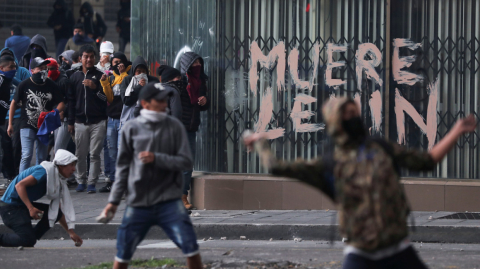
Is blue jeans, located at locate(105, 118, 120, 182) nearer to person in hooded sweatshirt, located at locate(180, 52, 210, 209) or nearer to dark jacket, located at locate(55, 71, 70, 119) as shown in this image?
dark jacket, located at locate(55, 71, 70, 119)

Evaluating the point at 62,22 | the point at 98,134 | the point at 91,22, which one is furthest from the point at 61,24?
the point at 98,134

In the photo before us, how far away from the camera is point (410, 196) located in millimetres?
9734

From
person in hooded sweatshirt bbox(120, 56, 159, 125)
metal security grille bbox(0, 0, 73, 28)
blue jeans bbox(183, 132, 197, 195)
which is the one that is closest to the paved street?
blue jeans bbox(183, 132, 197, 195)

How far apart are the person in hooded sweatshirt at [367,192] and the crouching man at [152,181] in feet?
5.45

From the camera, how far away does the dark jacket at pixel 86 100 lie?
11.0m

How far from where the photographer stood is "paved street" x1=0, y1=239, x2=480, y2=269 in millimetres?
6871

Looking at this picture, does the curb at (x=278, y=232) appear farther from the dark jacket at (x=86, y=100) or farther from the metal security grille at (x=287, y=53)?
the dark jacket at (x=86, y=100)

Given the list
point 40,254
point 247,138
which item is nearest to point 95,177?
point 40,254

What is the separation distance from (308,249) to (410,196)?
2.53 m

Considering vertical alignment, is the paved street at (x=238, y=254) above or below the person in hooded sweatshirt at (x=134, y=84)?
below

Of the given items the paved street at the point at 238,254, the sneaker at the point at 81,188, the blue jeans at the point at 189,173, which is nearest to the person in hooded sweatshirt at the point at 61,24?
the sneaker at the point at 81,188

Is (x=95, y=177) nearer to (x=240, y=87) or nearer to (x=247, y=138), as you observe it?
(x=240, y=87)

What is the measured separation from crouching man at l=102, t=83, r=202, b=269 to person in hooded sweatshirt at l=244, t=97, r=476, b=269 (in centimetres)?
166

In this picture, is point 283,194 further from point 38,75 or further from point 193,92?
point 38,75
